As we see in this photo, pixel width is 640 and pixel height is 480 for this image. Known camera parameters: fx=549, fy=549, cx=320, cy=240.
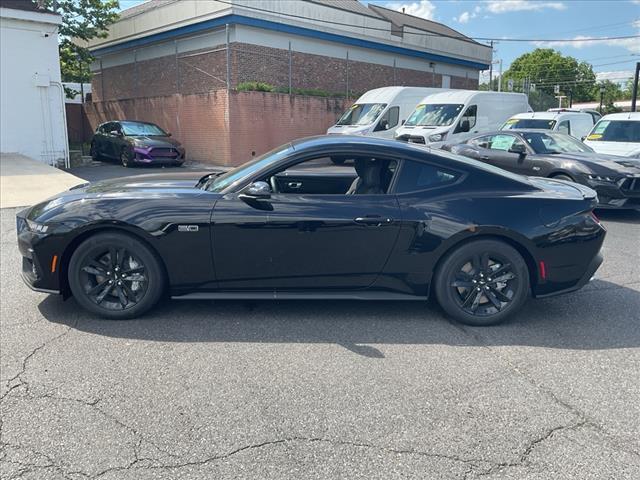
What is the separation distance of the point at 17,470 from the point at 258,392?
1.32m

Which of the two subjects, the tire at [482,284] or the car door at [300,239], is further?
the tire at [482,284]

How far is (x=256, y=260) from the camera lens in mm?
4316

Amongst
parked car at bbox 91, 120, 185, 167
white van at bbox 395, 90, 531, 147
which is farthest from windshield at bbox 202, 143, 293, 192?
parked car at bbox 91, 120, 185, 167

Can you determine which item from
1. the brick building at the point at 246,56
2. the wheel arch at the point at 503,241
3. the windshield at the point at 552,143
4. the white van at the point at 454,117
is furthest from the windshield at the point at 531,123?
the wheel arch at the point at 503,241

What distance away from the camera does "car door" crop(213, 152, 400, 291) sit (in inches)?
168

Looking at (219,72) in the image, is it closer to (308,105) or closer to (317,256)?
(308,105)

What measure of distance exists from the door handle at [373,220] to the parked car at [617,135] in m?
8.73

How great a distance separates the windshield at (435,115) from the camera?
17.0m

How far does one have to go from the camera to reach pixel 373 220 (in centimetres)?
431

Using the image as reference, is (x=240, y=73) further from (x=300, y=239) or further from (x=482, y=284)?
(x=482, y=284)

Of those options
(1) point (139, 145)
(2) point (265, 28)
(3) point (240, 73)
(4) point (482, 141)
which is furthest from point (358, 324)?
(2) point (265, 28)

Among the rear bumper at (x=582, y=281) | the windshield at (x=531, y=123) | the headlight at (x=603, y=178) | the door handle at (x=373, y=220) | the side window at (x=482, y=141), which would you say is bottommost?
the rear bumper at (x=582, y=281)

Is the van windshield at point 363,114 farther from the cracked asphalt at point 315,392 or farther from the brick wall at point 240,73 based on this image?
the cracked asphalt at point 315,392

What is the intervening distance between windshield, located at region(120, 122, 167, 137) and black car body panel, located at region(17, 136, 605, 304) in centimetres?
1441
